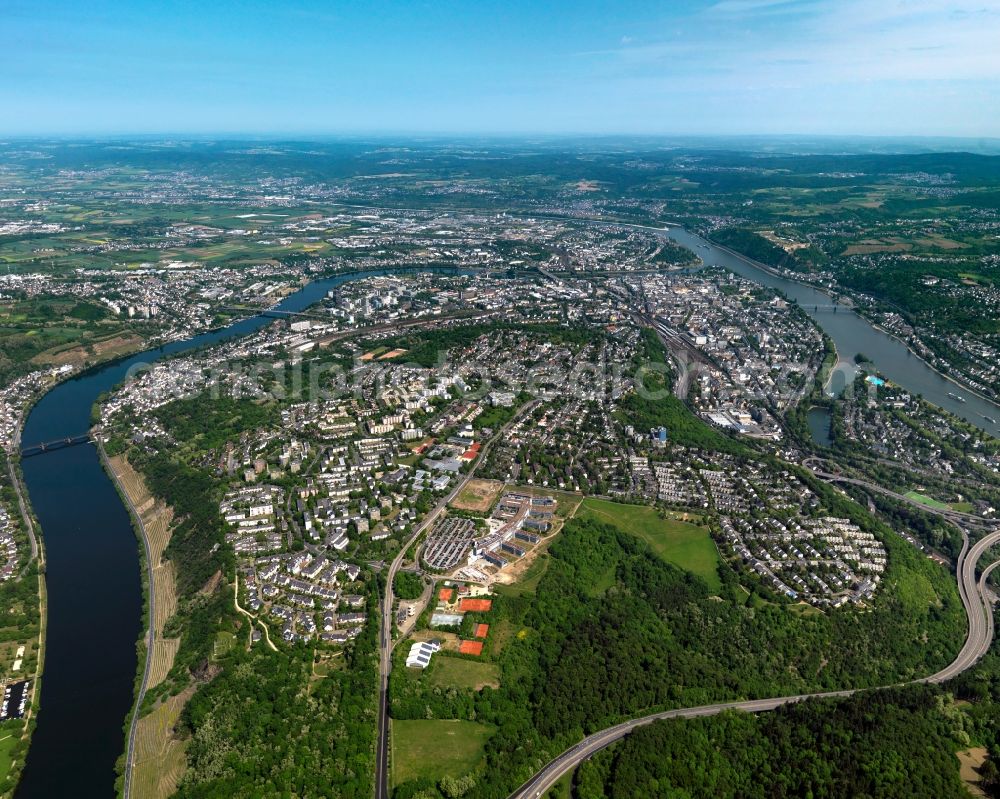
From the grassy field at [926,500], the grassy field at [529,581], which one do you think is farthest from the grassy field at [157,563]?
the grassy field at [926,500]

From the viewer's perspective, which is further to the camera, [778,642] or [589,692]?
[778,642]

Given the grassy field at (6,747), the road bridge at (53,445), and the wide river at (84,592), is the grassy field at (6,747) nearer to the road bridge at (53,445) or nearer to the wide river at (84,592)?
the wide river at (84,592)

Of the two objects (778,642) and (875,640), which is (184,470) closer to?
(778,642)

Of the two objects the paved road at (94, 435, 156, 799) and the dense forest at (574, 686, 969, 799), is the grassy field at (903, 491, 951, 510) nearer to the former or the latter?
the dense forest at (574, 686, 969, 799)

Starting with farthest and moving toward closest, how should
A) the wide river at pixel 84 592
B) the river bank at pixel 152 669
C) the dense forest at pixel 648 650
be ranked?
the dense forest at pixel 648 650
the wide river at pixel 84 592
the river bank at pixel 152 669

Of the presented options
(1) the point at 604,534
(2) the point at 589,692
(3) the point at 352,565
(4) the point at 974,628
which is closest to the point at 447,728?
(2) the point at 589,692

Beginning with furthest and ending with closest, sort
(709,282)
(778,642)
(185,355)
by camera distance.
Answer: (709,282)
(185,355)
(778,642)
